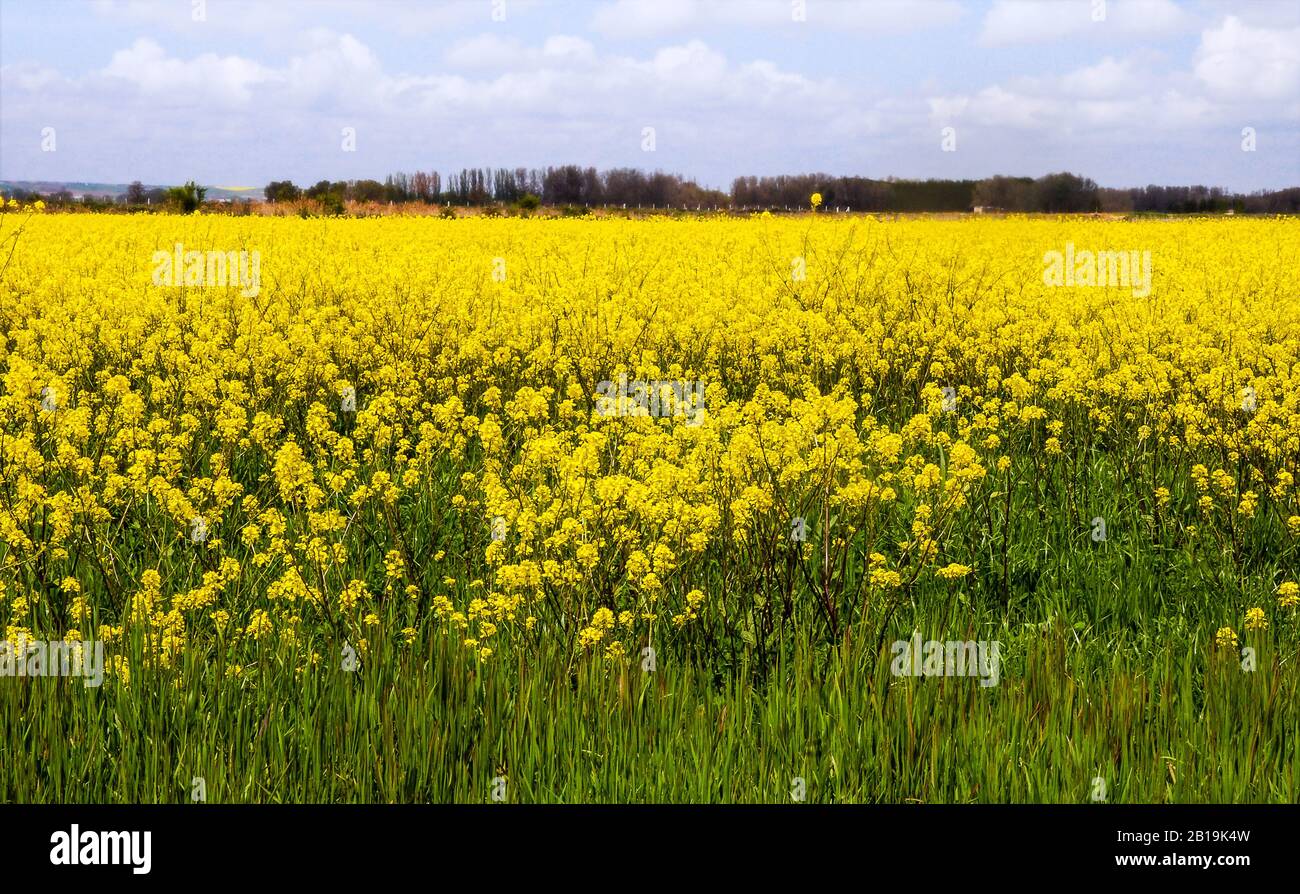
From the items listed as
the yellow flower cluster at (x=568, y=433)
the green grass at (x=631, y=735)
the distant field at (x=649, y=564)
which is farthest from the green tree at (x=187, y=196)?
the green grass at (x=631, y=735)

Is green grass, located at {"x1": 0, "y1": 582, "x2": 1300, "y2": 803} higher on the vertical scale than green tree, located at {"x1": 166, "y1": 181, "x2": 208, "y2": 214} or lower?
lower

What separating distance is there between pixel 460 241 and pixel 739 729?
1668 cm

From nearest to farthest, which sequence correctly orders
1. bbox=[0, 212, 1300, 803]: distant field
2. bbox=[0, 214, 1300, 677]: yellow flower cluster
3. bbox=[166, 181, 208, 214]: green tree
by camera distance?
bbox=[0, 212, 1300, 803]: distant field, bbox=[0, 214, 1300, 677]: yellow flower cluster, bbox=[166, 181, 208, 214]: green tree

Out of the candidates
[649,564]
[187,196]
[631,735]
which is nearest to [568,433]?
[649,564]

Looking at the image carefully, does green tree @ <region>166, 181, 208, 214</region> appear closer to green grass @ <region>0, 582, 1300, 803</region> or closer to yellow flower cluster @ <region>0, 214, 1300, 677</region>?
yellow flower cluster @ <region>0, 214, 1300, 677</region>

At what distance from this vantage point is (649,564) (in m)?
4.86

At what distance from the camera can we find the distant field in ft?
12.3

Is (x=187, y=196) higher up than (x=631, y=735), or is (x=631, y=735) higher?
(x=187, y=196)

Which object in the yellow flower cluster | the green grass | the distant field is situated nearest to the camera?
the green grass

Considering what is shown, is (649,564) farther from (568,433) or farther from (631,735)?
(568,433)

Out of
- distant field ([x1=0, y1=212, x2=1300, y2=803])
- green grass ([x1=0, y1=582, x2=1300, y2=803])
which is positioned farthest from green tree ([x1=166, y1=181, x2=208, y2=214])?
green grass ([x1=0, y1=582, x2=1300, y2=803])

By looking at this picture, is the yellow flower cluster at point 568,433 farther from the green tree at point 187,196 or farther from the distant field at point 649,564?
the green tree at point 187,196
